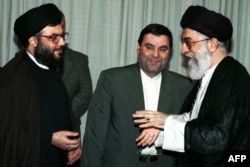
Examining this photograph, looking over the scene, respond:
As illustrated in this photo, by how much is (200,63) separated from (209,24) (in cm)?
26

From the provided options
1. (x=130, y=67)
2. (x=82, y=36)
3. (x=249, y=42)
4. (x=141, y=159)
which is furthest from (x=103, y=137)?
(x=249, y=42)

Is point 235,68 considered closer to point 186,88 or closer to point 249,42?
point 186,88

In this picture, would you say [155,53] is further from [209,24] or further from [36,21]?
[36,21]

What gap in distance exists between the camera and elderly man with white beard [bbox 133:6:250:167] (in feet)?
7.58

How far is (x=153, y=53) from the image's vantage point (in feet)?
10.6

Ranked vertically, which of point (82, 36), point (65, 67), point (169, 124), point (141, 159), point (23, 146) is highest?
point (82, 36)

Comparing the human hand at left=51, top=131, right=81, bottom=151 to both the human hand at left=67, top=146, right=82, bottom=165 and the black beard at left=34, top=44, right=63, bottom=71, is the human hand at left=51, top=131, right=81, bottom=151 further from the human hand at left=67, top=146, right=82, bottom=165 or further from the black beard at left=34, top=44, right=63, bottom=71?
the black beard at left=34, top=44, right=63, bottom=71

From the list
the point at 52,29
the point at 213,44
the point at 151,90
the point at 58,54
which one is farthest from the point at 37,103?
the point at 213,44

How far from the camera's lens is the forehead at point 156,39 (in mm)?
3260

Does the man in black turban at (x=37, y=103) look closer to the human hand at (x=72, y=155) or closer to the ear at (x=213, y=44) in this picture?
the human hand at (x=72, y=155)

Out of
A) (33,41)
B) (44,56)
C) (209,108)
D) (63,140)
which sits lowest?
(63,140)

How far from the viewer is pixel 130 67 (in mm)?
3273

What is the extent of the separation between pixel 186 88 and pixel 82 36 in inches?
57.8

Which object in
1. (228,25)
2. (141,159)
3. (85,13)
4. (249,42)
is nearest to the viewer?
(228,25)
